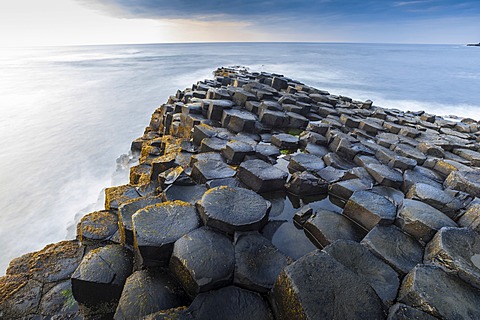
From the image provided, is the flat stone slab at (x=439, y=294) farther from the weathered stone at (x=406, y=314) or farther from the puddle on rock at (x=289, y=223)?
the puddle on rock at (x=289, y=223)

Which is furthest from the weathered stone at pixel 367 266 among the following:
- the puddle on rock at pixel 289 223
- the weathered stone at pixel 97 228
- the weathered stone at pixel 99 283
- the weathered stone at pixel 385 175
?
the weathered stone at pixel 97 228

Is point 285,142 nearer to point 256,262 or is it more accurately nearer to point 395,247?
point 395,247

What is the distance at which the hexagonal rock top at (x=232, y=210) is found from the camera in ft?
6.94

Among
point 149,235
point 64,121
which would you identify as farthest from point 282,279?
point 64,121

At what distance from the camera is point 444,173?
3570 mm

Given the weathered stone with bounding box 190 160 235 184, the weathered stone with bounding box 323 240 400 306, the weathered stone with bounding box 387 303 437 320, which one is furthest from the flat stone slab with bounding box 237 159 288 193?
the weathered stone with bounding box 387 303 437 320

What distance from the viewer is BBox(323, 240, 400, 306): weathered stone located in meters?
1.77

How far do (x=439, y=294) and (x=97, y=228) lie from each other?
2938 mm

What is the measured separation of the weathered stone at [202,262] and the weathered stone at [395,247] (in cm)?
121

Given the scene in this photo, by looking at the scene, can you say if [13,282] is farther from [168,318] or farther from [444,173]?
[444,173]

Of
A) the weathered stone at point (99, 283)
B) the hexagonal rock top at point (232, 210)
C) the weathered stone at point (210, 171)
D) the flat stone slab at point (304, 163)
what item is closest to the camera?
the weathered stone at point (99, 283)

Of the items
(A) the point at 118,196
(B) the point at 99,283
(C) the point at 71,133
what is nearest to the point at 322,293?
(B) the point at 99,283

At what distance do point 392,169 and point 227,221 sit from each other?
273cm

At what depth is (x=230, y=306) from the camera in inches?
65.0
